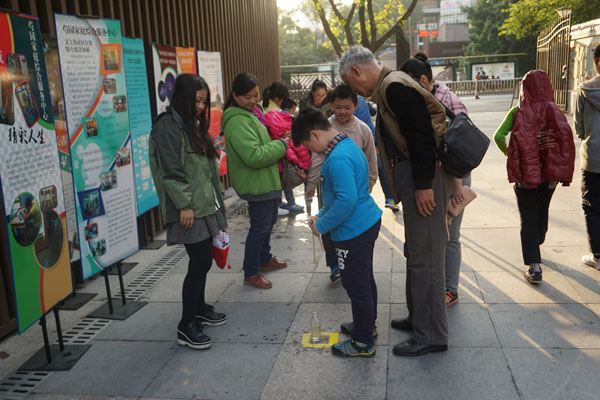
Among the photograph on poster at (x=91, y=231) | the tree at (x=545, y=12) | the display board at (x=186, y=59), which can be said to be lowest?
the photograph on poster at (x=91, y=231)

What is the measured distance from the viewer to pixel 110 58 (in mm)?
4504

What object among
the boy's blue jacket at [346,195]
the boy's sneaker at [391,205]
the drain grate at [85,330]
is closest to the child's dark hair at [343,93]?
the boy's blue jacket at [346,195]

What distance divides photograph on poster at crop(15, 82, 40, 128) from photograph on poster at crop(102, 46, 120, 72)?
4.45ft

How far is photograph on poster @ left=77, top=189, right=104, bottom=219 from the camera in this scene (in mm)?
4043

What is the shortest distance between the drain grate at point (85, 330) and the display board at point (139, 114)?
1.72 metres

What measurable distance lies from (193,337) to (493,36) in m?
45.3

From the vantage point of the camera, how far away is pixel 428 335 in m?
3.39

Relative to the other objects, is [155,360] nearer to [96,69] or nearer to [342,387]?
[342,387]

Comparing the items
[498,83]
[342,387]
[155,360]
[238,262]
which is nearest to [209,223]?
[155,360]

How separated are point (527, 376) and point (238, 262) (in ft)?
10.2

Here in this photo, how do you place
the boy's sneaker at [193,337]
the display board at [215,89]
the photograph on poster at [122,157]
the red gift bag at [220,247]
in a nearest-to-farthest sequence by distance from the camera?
the boy's sneaker at [193,337], the red gift bag at [220,247], the photograph on poster at [122,157], the display board at [215,89]

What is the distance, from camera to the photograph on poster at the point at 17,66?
2998mm

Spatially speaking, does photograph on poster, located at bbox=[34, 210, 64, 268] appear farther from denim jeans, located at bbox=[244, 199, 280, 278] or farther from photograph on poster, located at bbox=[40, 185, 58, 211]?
denim jeans, located at bbox=[244, 199, 280, 278]

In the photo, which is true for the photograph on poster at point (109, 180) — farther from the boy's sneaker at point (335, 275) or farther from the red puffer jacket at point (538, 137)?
the red puffer jacket at point (538, 137)
